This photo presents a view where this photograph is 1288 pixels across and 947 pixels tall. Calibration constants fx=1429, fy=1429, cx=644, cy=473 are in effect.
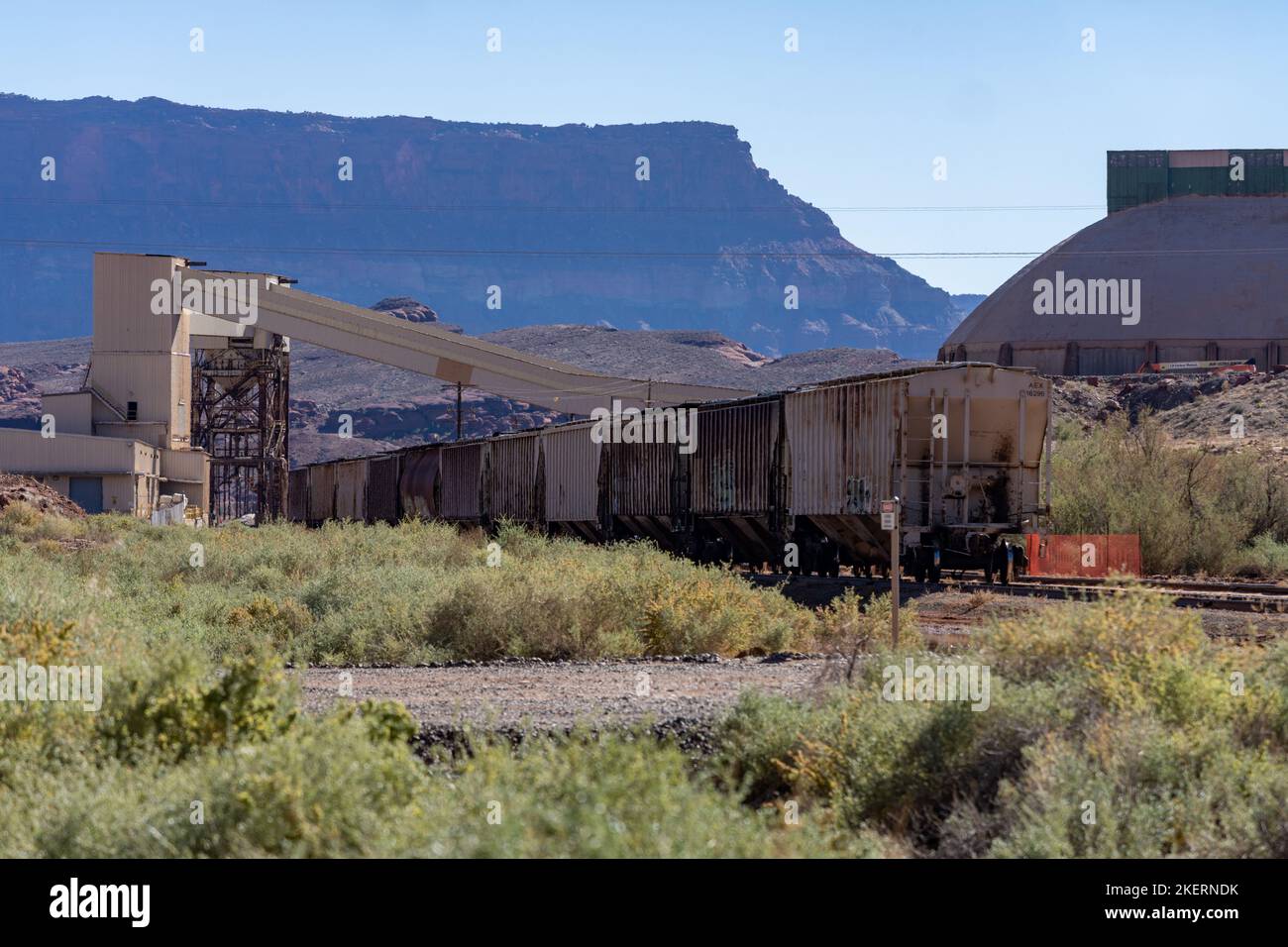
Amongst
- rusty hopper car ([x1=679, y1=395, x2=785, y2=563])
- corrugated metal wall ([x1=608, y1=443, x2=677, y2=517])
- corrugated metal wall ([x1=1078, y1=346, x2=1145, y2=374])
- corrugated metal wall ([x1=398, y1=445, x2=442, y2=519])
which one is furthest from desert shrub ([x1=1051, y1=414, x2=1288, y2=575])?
corrugated metal wall ([x1=1078, y1=346, x2=1145, y2=374])

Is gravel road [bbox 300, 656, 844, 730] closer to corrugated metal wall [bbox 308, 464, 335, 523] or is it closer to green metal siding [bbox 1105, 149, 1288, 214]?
corrugated metal wall [bbox 308, 464, 335, 523]

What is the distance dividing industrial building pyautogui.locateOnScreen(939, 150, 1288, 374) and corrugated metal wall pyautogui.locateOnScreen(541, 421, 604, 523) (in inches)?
1438

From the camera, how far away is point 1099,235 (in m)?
76.2

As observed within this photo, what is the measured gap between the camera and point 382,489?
4928 cm

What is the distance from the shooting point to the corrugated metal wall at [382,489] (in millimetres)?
47844

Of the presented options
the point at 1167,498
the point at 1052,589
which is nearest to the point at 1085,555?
the point at 1167,498

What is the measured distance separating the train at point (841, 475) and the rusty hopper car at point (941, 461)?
0.07ft

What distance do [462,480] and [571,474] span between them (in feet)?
27.8

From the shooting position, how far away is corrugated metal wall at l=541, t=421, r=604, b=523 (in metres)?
32.8

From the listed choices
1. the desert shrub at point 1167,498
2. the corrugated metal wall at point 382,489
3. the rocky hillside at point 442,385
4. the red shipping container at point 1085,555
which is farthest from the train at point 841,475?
the rocky hillside at point 442,385

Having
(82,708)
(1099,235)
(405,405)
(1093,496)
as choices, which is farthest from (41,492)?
(405,405)

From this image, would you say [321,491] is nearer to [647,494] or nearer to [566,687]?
[647,494]
